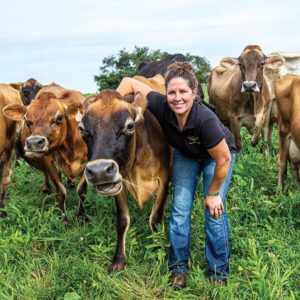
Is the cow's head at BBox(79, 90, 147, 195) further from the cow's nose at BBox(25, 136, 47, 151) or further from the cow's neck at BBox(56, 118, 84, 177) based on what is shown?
the cow's neck at BBox(56, 118, 84, 177)

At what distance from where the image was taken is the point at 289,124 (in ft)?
19.0

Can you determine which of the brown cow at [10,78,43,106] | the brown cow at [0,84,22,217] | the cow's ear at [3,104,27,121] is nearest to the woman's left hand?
the cow's ear at [3,104,27,121]

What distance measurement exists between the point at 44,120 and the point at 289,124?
2986 mm

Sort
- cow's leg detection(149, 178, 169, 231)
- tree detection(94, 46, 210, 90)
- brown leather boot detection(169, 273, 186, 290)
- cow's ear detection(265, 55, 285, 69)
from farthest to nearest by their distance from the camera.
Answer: tree detection(94, 46, 210, 90) → cow's ear detection(265, 55, 285, 69) → cow's leg detection(149, 178, 169, 231) → brown leather boot detection(169, 273, 186, 290)

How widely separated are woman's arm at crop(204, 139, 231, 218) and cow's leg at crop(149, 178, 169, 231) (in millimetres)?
791

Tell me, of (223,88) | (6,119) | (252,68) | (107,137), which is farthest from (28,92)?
(107,137)

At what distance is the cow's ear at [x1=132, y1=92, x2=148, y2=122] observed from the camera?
13.2 ft

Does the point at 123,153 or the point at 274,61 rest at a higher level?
the point at 274,61

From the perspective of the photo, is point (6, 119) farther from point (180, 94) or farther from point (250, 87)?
point (250, 87)

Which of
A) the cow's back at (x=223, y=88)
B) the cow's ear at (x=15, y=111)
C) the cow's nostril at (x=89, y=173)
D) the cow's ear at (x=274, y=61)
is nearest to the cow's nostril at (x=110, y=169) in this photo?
the cow's nostril at (x=89, y=173)

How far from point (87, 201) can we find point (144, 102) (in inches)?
79.9

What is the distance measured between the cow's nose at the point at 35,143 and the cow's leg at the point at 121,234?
1118 mm

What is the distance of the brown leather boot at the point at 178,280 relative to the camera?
3765mm

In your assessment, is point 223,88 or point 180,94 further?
point 223,88
